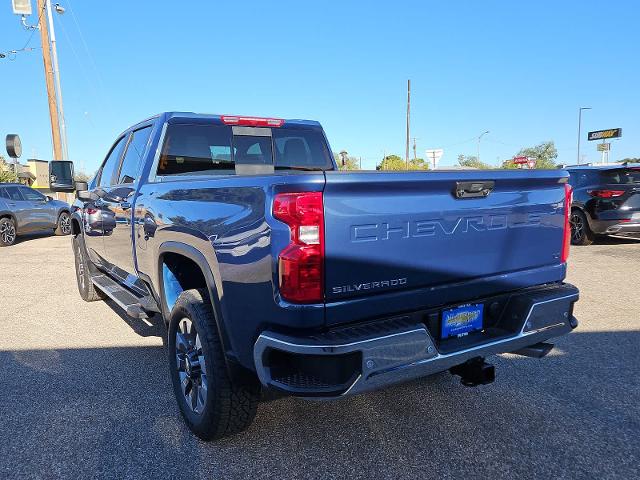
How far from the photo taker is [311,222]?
6.59 ft

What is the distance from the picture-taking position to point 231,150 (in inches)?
165

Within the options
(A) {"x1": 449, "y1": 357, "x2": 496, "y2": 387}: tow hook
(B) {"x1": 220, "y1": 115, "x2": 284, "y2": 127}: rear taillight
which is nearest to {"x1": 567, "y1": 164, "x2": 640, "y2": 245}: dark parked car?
(B) {"x1": 220, "y1": 115, "x2": 284, "y2": 127}: rear taillight

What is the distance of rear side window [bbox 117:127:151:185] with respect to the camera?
4.02 metres

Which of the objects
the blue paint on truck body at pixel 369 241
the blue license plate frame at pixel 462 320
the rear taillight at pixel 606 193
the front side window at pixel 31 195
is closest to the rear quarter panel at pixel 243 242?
the blue paint on truck body at pixel 369 241

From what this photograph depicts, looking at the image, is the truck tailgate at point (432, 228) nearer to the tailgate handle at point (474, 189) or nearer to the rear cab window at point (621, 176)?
the tailgate handle at point (474, 189)

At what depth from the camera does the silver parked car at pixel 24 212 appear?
12359mm

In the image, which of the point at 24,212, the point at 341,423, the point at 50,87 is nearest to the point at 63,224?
the point at 24,212

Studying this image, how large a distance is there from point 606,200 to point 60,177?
31.4 ft

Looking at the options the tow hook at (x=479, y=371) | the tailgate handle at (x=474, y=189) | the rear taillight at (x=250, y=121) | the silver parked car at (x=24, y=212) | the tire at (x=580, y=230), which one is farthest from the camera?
the silver parked car at (x=24, y=212)

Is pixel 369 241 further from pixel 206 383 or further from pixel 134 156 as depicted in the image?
pixel 134 156

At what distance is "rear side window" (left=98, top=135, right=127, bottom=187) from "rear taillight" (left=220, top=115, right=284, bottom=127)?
1.27 metres

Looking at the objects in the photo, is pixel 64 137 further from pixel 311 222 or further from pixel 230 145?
pixel 311 222

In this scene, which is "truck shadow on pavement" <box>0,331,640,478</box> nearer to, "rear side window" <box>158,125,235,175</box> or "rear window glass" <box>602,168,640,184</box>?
"rear side window" <box>158,125,235,175</box>

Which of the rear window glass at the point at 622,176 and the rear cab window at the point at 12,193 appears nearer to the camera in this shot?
the rear window glass at the point at 622,176
